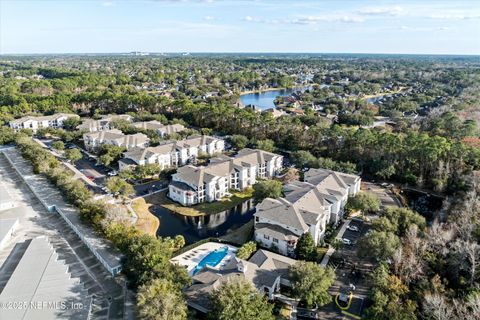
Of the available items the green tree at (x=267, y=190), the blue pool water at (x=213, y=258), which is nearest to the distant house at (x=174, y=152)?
the green tree at (x=267, y=190)

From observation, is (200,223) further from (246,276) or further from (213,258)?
(246,276)

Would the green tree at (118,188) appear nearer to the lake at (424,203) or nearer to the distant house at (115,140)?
the distant house at (115,140)

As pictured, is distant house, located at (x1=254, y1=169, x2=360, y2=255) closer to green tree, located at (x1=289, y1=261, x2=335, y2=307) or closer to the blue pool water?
the blue pool water

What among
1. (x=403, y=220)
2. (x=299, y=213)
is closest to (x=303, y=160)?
(x=299, y=213)

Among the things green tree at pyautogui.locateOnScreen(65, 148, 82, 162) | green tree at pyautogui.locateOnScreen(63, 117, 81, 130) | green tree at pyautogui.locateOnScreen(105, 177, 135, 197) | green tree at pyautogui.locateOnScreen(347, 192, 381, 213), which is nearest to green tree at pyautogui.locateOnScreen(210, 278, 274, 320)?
green tree at pyautogui.locateOnScreen(347, 192, 381, 213)

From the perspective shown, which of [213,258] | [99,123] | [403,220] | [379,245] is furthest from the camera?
[99,123]

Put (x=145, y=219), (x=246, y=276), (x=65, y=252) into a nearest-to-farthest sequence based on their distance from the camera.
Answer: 1. (x=246, y=276)
2. (x=65, y=252)
3. (x=145, y=219)

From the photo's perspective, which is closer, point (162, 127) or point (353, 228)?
point (353, 228)

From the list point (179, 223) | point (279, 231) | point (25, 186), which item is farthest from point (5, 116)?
point (279, 231)
